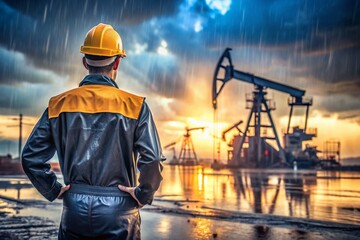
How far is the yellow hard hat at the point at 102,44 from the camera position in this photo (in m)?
2.14

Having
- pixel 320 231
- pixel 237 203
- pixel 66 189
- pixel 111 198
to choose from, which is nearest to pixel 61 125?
pixel 66 189

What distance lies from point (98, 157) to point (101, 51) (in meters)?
0.55

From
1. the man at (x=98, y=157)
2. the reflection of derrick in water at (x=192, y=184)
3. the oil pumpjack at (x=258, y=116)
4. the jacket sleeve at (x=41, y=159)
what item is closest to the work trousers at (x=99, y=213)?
the man at (x=98, y=157)

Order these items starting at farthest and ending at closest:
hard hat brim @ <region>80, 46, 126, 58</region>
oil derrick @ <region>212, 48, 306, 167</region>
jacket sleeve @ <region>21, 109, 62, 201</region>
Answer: oil derrick @ <region>212, 48, 306, 167</region> < hard hat brim @ <region>80, 46, 126, 58</region> < jacket sleeve @ <region>21, 109, 62, 201</region>

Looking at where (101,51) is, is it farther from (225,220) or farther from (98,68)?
(225,220)

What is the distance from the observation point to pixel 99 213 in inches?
75.9

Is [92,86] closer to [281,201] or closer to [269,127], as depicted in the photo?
[281,201]

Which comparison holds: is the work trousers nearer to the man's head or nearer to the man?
the man

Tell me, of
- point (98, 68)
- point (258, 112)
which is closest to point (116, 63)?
point (98, 68)

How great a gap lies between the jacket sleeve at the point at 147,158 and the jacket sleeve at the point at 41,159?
0.43m

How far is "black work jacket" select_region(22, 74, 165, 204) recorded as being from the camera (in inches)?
77.1

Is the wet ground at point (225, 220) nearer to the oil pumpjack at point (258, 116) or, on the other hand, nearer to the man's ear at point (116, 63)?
the man's ear at point (116, 63)

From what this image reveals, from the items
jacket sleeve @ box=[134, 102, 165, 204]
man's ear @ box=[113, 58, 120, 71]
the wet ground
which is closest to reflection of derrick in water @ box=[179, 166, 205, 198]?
the wet ground

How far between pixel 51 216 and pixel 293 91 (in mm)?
35707
